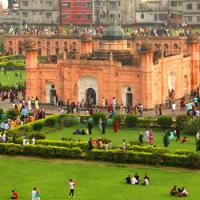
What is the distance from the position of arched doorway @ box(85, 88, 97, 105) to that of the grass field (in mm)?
15327

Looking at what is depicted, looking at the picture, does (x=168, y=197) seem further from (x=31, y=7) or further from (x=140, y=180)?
(x=31, y=7)

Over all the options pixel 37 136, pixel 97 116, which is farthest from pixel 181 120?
pixel 37 136

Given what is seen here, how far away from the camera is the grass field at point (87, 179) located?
31.9m

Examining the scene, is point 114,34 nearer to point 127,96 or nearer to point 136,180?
point 127,96

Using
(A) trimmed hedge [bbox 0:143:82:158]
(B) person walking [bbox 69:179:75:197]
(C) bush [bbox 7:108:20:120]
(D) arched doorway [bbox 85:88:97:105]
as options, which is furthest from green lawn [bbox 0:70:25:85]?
(B) person walking [bbox 69:179:75:197]

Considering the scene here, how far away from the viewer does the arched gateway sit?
53.2 meters

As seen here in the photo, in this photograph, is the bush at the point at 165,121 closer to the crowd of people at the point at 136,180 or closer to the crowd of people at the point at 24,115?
the crowd of people at the point at 24,115

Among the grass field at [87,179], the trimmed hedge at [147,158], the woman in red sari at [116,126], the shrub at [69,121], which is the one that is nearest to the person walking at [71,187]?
the grass field at [87,179]

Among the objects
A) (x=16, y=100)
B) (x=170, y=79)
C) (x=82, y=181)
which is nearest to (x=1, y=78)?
(x=16, y=100)

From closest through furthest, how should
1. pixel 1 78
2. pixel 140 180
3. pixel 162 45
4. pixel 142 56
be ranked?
pixel 140 180
pixel 142 56
pixel 1 78
pixel 162 45

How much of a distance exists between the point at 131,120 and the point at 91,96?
8.12 metres

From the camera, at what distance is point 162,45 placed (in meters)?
86.4

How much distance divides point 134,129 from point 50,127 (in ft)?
15.6

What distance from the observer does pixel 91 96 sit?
176ft
